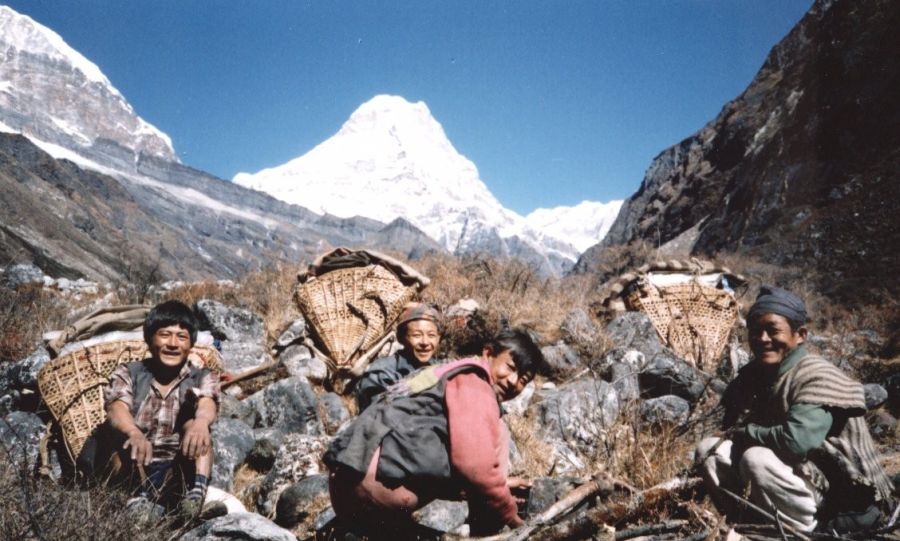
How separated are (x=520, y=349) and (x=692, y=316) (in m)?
4.08

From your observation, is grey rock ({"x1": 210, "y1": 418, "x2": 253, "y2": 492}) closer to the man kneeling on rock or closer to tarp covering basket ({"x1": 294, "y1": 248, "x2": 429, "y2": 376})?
the man kneeling on rock

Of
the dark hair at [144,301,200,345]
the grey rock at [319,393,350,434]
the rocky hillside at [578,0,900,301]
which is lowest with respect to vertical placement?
the grey rock at [319,393,350,434]

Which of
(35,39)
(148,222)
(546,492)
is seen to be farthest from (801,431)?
(35,39)

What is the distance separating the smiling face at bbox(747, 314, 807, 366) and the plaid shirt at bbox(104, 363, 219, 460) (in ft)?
8.75

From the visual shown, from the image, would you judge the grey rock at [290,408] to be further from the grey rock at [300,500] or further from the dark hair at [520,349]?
the dark hair at [520,349]

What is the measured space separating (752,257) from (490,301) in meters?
9.89

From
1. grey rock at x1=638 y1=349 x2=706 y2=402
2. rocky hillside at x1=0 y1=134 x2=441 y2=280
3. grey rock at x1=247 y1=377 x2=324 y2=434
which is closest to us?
grey rock at x1=247 y1=377 x2=324 y2=434

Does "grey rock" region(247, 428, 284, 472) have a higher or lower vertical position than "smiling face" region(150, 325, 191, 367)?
lower

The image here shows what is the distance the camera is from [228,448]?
3.18 meters

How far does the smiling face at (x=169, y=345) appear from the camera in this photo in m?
2.60

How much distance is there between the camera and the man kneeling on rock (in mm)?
2229

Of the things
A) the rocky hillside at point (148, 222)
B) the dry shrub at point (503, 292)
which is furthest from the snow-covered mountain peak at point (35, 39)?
the dry shrub at point (503, 292)

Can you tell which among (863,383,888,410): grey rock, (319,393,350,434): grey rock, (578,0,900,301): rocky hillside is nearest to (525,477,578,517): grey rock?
(319,393,350,434): grey rock

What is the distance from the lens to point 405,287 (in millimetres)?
4922
